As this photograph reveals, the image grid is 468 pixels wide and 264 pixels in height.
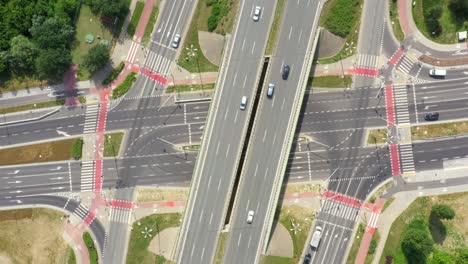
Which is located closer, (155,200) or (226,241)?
(226,241)

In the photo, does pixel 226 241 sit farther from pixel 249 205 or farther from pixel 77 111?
pixel 77 111

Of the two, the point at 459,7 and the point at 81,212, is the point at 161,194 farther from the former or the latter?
the point at 459,7

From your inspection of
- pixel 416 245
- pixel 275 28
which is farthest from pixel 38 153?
pixel 416 245

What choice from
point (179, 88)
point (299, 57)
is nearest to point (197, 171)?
point (179, 88)

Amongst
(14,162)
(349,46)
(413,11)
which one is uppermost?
(413,11)

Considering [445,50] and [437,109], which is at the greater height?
[445,50]

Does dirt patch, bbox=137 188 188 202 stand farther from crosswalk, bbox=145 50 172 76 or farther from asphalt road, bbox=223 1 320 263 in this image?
crosswalk, bbox=145 50 172 76
